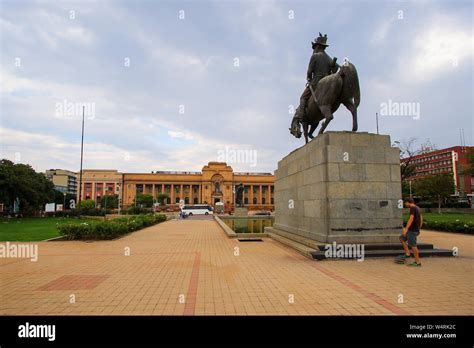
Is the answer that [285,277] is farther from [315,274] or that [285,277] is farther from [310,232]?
[310,232]

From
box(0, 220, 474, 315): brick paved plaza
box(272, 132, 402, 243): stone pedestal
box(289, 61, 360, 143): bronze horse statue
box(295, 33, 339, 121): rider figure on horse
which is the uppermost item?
box(295, 33, 339, 121): rider figure on horse

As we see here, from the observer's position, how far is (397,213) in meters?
8.91

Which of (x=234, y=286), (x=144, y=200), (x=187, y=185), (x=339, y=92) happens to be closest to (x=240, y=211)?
(x=339, y=92)

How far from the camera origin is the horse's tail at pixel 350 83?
951cm

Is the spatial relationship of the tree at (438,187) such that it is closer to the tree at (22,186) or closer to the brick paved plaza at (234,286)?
the brick paved plaza at (234,286)

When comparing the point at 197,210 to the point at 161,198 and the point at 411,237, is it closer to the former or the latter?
the point at 161,198

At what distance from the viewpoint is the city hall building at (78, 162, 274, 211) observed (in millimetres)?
93938

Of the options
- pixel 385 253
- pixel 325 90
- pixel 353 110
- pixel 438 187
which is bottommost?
pixel 385 253

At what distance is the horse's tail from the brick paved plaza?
17.6ft

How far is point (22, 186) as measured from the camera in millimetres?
35125

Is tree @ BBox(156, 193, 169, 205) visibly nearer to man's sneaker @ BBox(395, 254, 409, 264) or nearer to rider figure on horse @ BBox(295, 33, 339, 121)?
rider figure on horse @ BBox(295, 33, 339, 121)

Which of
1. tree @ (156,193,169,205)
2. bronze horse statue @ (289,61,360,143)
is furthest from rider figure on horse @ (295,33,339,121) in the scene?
tree @ (156,193,169,205)

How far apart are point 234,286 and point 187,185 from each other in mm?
91886
